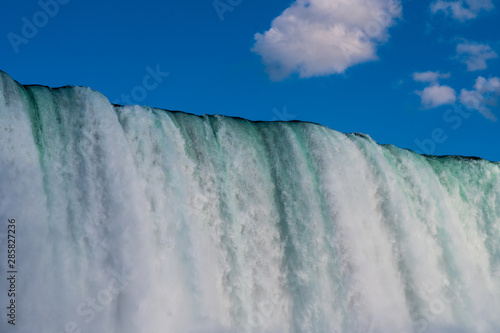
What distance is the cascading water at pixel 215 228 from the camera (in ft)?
23.7

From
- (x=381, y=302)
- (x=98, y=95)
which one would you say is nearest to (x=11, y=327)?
(x=98, y=95)

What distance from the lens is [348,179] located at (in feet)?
33.6

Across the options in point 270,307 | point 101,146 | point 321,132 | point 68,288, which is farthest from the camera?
point 321,132

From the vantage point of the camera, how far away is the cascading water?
7238 millimetres

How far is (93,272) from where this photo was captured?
738cm

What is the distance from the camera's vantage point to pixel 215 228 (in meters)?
8.55

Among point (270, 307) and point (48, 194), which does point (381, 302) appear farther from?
point (48, 194)

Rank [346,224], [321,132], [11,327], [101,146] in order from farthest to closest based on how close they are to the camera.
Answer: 1. [321,132]
2. [346,224]
3. [101,146]
4. [11,327]

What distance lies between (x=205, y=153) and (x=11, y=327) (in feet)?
11.8

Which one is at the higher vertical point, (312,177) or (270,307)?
(312,177)

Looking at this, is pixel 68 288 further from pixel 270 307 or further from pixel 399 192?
pixel 399 192

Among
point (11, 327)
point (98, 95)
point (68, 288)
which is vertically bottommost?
point (11, 327)

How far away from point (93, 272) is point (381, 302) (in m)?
4.79

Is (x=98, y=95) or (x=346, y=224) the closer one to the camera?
(x=98, y=95)
